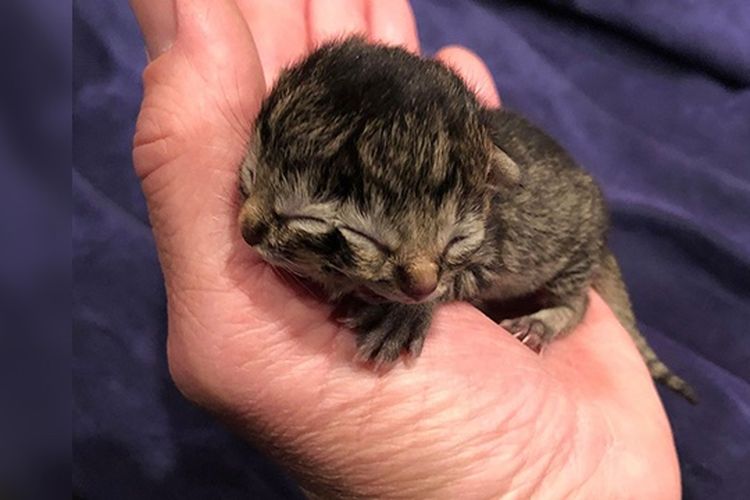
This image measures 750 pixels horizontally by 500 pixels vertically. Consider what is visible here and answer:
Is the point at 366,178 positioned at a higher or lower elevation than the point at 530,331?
higher

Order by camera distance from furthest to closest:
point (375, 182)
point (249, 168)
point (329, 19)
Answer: point (329, 19) < point (249, 168) < point (375, 182)

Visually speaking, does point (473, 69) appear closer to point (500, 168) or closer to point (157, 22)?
point (500, 168)

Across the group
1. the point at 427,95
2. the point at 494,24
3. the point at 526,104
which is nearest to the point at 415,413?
the point at 427,95

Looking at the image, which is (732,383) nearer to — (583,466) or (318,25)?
(583,466)


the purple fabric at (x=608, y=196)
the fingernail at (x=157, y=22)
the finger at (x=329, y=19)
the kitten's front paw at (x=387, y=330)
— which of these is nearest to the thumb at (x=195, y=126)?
the fingernail at (x=157, y=22)

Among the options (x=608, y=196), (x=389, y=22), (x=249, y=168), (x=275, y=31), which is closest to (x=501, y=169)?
(x=249, y=168)

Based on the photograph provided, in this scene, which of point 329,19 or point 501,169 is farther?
point 329,19

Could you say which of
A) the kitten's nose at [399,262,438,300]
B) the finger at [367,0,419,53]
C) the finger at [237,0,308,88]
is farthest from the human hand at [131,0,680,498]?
the finger at [367,0,419,53]

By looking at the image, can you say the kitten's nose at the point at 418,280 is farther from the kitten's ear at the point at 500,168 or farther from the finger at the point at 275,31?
the finger at the point at 275,31
